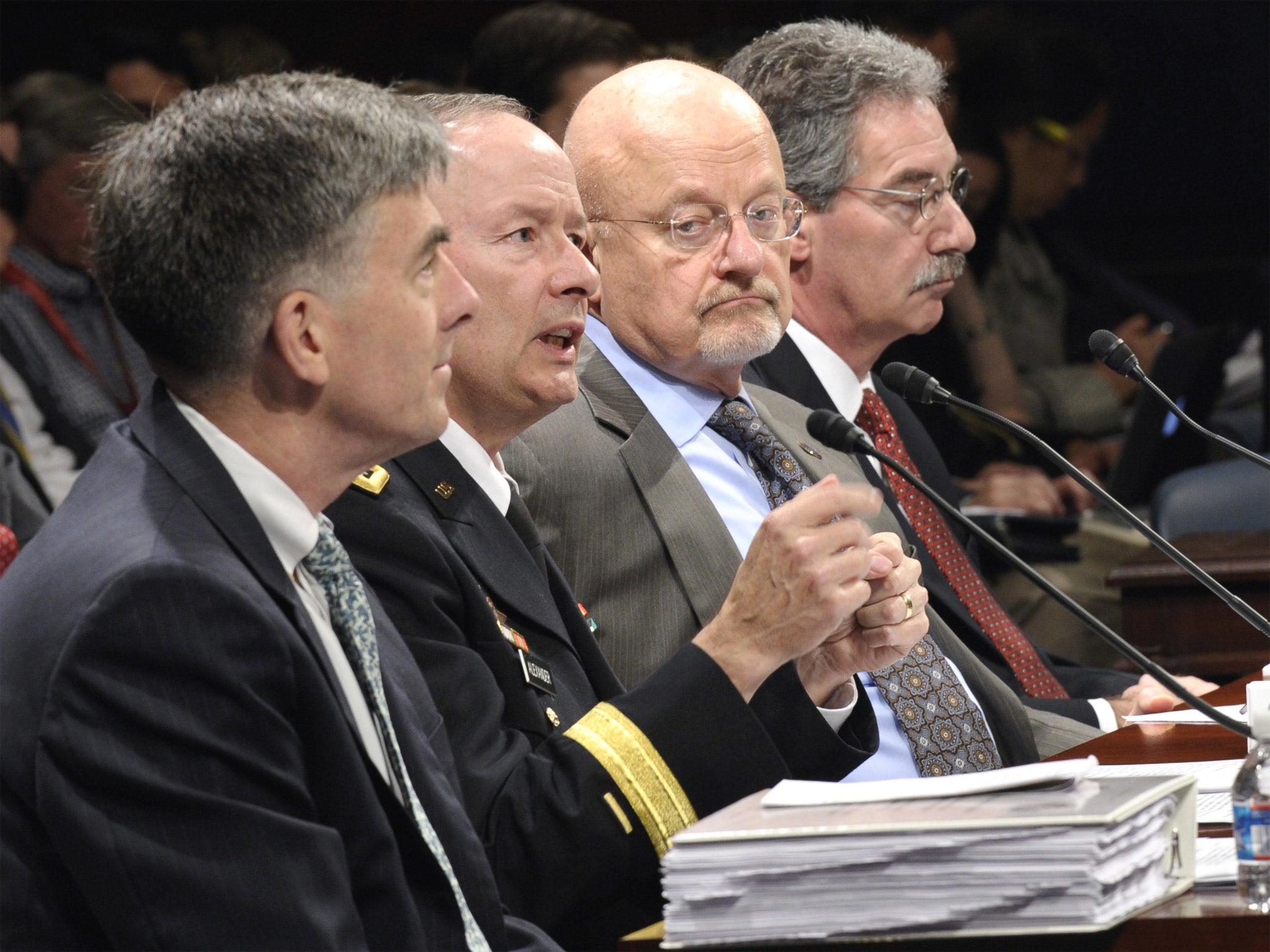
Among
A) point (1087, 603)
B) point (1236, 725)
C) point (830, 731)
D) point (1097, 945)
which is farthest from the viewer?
point (1087, 603)

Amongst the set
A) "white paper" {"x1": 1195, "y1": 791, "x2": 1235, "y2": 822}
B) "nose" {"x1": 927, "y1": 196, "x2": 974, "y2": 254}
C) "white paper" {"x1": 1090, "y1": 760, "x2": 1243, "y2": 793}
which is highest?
"nose" {"x1": 927, "y1": 196, "x2": 974, "y2": 254}

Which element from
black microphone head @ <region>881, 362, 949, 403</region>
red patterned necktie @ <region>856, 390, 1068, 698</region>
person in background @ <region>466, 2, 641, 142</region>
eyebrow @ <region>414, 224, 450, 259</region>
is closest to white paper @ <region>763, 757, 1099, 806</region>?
eyebrow @ <region>414, 224, 450, 259</region>

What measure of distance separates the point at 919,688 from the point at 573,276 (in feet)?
2.31

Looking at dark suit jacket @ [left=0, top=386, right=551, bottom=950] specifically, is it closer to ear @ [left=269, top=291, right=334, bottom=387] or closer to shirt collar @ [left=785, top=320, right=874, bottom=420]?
ear @ [left=269, top=291, right=334, bottom=387]

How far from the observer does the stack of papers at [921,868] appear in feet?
3.71

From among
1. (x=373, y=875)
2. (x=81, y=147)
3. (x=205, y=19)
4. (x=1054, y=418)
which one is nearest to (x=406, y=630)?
(x=373, y=875)

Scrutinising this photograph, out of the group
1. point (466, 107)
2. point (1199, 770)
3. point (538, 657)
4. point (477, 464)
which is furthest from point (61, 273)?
point (1199, 770)

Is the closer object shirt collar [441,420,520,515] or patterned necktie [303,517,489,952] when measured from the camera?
patterned necktie [303,517,489,952]

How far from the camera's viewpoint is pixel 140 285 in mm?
1310

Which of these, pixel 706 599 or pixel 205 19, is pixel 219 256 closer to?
pixel 706 599

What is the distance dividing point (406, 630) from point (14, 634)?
1.46ft

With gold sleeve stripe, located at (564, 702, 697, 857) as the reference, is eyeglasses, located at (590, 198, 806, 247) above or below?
above

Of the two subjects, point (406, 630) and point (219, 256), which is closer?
point (219, 256)

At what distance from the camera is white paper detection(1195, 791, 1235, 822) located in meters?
1.55
